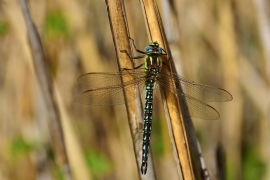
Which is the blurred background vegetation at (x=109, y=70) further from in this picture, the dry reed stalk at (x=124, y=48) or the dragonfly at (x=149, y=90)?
the dry reed stalk at (x=124, y=48)

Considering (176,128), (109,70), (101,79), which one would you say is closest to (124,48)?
(176,128)

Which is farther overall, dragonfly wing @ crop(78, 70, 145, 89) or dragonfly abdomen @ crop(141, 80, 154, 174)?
dragonfly wing @ crop(78, 70, 145, 89)

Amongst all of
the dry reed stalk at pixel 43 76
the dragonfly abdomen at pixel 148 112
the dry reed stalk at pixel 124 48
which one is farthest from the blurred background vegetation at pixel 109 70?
the dry reed stalk at pixel 124 48

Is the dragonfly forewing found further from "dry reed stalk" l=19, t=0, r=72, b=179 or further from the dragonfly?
"dry reed stalk" l=19, t=0, r=72, b=179

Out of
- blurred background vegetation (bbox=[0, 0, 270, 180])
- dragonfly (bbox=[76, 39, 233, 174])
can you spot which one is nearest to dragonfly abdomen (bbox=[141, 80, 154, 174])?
dragonfly (bbox=[76, 39, 233, 174])

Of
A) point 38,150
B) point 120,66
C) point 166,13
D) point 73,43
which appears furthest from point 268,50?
point 38,150

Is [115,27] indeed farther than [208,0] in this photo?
No

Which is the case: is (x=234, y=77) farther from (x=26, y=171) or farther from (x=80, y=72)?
(x=26, y=171)

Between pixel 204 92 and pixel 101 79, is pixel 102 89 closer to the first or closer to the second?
pixel 101 79
